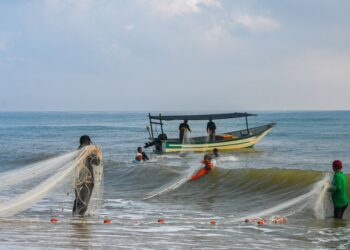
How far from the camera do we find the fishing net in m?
9.59

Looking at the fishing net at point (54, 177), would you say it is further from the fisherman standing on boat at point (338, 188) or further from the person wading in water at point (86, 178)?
the fisherman standing on boat at point (338, 188)

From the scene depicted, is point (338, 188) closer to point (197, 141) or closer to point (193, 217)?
point (193, 217)

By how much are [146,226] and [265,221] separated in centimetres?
200

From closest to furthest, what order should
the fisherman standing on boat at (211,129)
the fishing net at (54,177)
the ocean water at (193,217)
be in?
1. the ocean water at (193,217)
2. the fishing net at (54,177)
3. the fisherman standing on boat at (211,129)

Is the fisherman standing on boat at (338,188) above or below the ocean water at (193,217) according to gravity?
above

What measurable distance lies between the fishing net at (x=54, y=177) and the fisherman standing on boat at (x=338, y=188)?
3.88m

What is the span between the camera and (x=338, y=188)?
32.7 feet

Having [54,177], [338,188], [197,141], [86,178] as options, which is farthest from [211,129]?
[54,177]

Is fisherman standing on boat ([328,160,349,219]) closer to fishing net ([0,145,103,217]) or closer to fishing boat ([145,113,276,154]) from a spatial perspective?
fishing net ([0,145,103,217])

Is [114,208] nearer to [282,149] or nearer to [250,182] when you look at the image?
[250,182]

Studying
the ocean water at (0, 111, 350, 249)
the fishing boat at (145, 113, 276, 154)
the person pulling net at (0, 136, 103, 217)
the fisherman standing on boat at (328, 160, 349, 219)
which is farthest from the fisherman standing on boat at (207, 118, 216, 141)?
the person pulling net at (0, 136, 103, 217)

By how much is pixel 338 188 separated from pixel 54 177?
4.62 m

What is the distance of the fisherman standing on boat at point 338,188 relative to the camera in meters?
9.96

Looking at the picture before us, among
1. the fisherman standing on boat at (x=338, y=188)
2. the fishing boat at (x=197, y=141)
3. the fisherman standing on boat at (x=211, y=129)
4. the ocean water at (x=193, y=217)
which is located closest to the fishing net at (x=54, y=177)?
the ocean water at (x=193, y=217)
